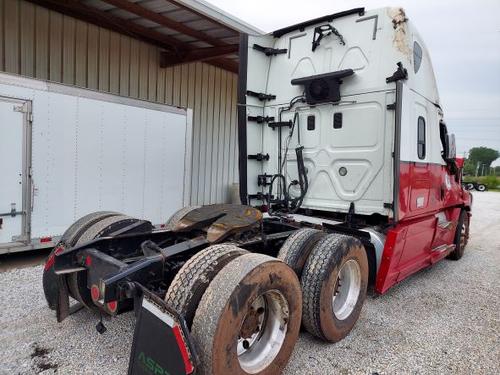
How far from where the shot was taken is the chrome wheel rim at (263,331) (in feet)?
8.64

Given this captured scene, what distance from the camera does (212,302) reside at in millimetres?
2295

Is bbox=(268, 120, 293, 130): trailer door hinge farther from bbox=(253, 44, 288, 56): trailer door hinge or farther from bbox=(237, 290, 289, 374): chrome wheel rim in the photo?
bbox=(237, 290, 289, 374): chrome wheel rim

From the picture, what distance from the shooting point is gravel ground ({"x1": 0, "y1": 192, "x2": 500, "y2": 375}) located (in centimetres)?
301

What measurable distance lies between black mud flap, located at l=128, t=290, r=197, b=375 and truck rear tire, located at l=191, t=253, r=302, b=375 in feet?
0.46

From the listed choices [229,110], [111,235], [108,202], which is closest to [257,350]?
[111,235]

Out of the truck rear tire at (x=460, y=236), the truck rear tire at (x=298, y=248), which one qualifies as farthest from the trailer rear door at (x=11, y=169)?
the truck rear tire at (x=460, y=236)

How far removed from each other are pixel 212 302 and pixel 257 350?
71 centimetres

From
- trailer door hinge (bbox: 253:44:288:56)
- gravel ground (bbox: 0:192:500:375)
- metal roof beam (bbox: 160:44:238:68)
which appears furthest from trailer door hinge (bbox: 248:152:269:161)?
metal roof beam (bbox: 160:44:238:68)

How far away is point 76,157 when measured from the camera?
582cm

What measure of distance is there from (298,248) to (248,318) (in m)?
0.97

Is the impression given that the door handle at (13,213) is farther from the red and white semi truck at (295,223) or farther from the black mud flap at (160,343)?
the black mud flap at (160,343)

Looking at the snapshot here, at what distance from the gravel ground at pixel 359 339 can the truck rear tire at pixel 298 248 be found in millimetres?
742

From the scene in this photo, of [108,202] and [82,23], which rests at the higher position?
[82,23]

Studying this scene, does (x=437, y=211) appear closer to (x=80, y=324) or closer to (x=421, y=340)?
(x=421, y=340)
